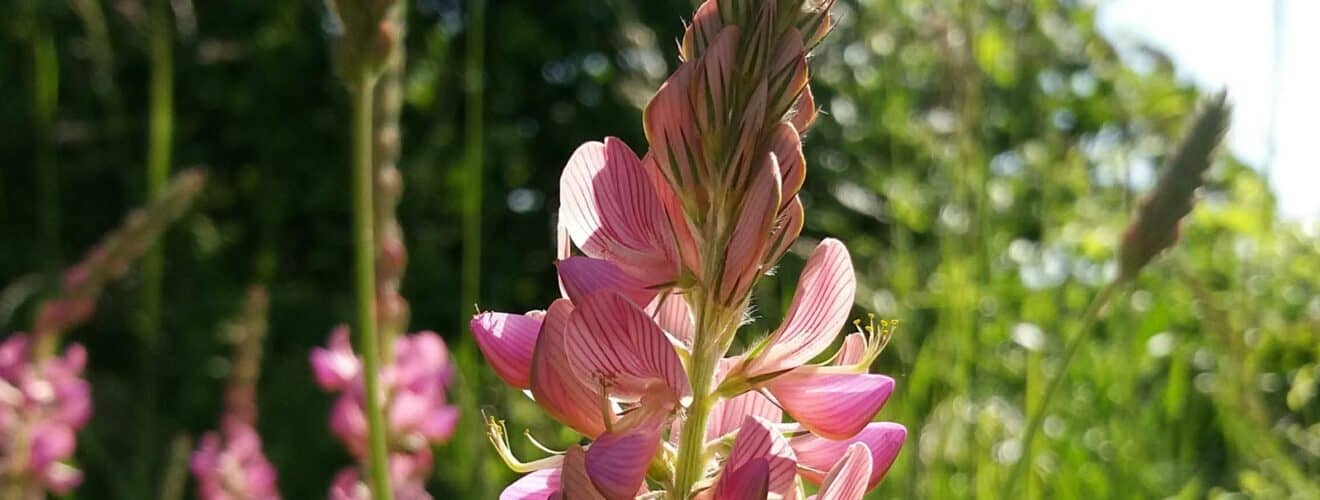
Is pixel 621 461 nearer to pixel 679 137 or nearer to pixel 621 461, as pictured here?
pixel 621 461

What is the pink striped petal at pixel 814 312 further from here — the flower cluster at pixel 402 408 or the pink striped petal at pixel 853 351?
the flower cluster at pixel 402 408

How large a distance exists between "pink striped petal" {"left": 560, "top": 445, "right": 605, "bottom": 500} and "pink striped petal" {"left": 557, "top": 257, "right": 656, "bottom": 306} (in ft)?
0.20

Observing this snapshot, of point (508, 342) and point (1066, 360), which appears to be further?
point (1066, 360)

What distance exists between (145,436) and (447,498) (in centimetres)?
99

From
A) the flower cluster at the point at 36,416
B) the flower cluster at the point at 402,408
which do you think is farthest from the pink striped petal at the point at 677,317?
the flower cluster at the point at 36,416

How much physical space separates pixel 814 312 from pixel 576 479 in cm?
13

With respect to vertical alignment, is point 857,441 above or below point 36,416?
above

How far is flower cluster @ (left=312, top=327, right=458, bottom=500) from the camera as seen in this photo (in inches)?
53.2

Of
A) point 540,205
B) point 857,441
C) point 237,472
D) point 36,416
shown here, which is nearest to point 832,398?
point 857,441

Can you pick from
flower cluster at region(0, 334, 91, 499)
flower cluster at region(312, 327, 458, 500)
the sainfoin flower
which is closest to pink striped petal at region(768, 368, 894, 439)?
the sainfoin flower

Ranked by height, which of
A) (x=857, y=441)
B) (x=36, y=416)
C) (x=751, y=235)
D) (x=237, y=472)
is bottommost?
(x=237, y=472)

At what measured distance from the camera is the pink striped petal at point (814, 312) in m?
0.57

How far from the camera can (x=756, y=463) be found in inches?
19.5

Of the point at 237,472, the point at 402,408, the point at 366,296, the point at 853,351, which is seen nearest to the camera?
the point at 853,351
